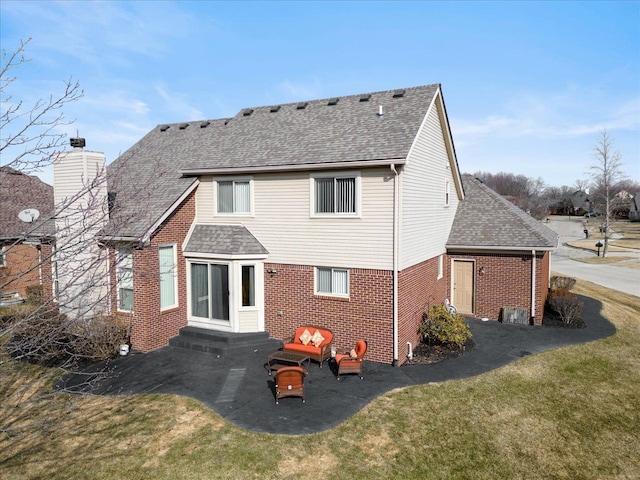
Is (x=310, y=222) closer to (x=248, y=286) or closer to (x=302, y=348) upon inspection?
(x=248, y=286)

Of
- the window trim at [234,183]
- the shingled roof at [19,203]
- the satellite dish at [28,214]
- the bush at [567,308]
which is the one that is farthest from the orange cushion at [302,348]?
the bush at [567,308]

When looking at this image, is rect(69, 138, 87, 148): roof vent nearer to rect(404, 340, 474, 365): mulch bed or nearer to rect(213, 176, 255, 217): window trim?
rect(213, 176, 255, 217): window trim

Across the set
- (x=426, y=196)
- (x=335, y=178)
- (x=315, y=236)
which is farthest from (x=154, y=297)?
(x=426, y=196)

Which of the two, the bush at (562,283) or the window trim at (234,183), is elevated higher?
the window trim at (234,183)

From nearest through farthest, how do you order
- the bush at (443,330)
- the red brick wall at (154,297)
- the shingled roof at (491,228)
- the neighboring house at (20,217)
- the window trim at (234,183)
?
the neighboring house at (20,217) → the red brick wall at (154,297) → the bush at (443,330) → the window trim at (234,183) → the shingled roof at (491,228)

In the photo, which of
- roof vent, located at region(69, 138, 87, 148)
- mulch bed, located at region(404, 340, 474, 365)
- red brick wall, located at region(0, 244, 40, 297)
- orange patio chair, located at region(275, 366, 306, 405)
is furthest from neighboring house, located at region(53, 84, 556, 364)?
orange patio chair, located at region(275, 366, 306, 405)

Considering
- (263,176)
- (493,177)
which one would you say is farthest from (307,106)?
(493,177)

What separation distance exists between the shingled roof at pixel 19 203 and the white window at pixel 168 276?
154 inches

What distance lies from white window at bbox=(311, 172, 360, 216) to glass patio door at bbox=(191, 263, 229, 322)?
4.03 meters

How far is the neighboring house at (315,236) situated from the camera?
44.0 feet

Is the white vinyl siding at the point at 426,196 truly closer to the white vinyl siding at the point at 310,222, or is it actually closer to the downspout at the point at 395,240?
the downspout at the point at 395,240

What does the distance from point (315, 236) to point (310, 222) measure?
0.51 m

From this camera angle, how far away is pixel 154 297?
14.3 metres

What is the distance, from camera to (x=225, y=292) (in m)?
15.0
